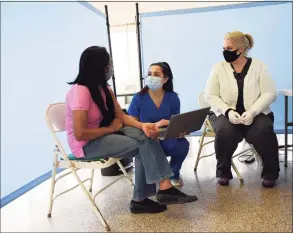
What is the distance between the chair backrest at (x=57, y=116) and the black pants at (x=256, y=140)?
1.09 metres

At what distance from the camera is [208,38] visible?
4160 mm

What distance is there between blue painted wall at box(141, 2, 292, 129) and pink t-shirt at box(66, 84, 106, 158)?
2390 millimetres

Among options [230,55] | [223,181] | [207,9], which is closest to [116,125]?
[223,181]

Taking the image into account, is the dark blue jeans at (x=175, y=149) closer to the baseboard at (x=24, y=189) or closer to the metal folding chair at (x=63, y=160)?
the metal folding chair at (x=63, y=160)

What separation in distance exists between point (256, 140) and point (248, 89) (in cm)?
38

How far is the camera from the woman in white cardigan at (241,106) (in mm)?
2279

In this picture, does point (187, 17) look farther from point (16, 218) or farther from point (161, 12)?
point (16, 218)

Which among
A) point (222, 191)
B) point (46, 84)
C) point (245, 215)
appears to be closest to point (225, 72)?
point (222, 191)

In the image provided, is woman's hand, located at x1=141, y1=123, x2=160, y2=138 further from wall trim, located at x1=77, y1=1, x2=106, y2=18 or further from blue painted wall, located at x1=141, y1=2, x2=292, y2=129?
blue painted wall, located at x1=141, y1=2, x2=292, y2=129

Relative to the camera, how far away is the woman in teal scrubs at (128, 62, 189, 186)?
2.30m

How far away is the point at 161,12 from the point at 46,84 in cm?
239

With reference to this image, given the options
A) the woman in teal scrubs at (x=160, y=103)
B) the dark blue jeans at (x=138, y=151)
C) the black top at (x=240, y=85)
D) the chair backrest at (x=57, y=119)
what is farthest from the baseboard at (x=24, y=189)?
the black top at (x=240, y=85)

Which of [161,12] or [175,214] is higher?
[161,12]

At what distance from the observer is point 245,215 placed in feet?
6.05
